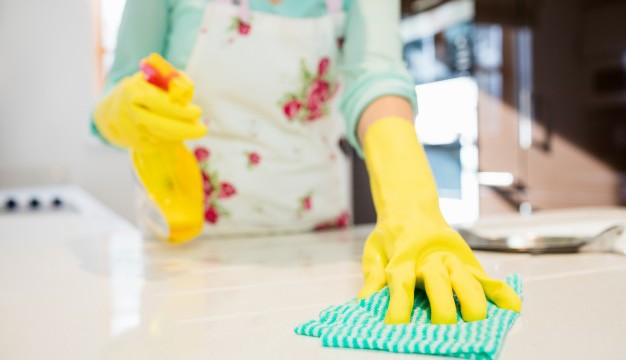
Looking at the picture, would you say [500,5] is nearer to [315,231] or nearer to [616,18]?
[616,18]

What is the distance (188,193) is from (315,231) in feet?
1.14

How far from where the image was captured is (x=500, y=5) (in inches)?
102

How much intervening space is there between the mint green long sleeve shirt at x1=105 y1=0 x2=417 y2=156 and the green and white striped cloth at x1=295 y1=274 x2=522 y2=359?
0.31m

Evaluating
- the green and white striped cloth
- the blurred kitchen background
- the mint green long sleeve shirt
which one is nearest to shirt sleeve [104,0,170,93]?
the mint green long sleeve shirt

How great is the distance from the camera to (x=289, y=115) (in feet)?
2.96

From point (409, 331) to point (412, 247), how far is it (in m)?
0.11

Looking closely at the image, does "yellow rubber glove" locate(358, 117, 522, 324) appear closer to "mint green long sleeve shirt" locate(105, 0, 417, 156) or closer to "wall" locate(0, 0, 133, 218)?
"mint green long sleeve shirt" locate(105, 0, 417, 156)

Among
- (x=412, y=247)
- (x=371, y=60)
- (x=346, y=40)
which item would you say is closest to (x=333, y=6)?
(x=346, y=40)

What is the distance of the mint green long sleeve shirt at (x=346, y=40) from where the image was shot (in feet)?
2.21

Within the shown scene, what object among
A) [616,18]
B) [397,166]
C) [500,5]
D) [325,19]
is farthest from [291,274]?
[500,5]

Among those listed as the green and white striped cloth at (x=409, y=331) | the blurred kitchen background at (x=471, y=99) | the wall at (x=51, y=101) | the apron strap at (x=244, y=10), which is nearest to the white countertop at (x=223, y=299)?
the green and white striped cloth at (x=409, y=331)

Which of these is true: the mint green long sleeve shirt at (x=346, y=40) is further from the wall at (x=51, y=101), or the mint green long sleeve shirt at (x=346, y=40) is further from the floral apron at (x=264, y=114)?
the wall at (x=51, y=101)

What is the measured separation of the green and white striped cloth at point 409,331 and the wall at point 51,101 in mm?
2979

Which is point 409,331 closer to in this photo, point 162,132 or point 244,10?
point 162,132
